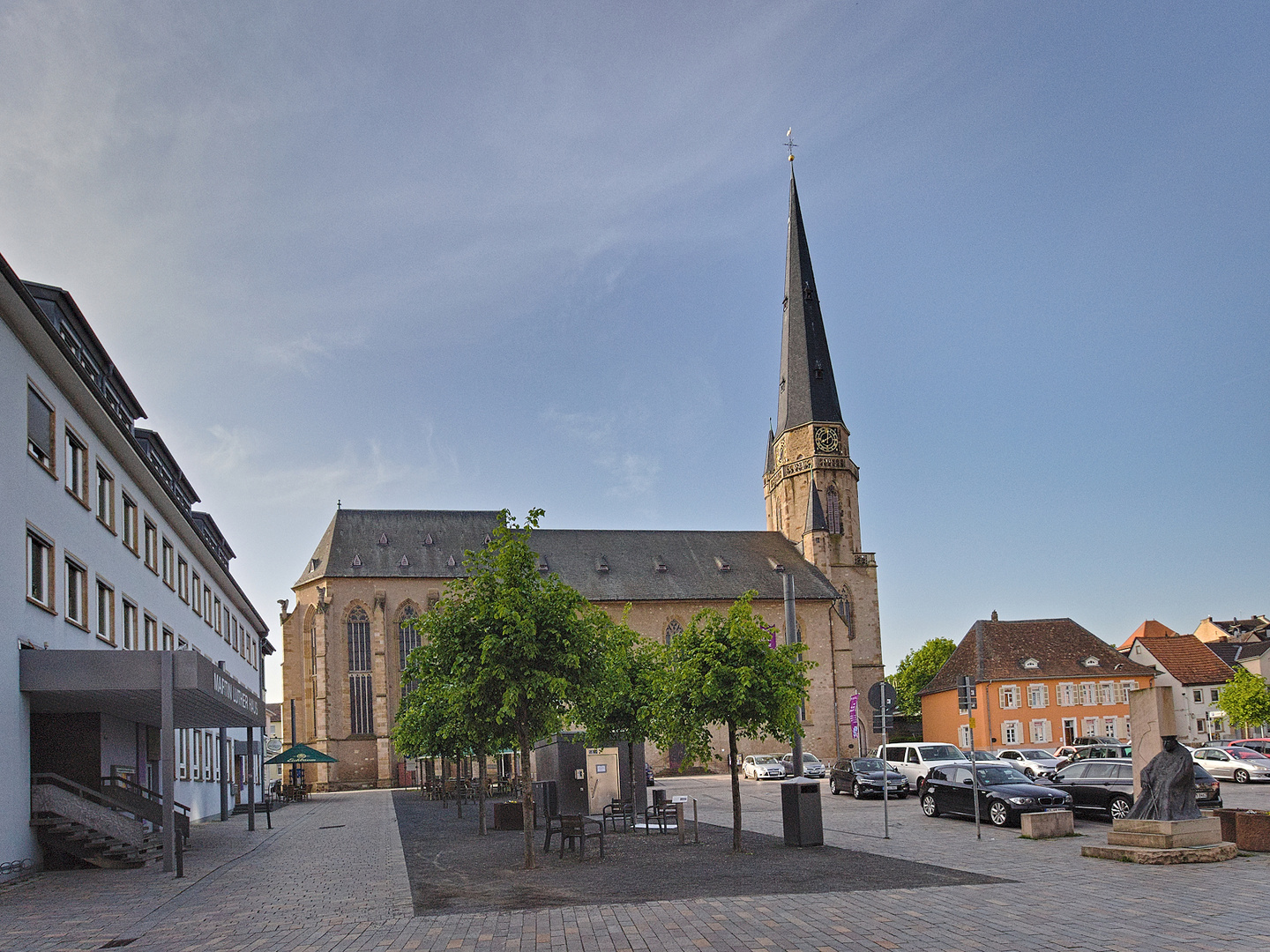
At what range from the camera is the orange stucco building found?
67438 mm

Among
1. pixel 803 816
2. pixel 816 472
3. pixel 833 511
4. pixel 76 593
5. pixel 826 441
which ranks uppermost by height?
pixel 826 441

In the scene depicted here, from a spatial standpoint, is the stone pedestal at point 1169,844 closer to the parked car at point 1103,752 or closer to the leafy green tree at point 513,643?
the leafy green tree at point 513,643

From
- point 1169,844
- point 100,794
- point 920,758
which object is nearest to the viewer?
point 1169,844

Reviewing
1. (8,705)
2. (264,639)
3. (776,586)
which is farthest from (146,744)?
(776,586)

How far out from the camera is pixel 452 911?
12828 millimetres

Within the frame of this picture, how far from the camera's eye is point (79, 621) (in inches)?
865

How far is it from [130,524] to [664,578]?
49.1 metres

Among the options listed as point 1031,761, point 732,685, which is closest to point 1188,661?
point 1031,761

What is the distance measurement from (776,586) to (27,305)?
60.7 m

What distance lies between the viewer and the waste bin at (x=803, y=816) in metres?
19.0

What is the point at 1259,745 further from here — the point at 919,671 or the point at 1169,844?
the point at 919,671

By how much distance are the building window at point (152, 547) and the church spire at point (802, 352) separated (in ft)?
182

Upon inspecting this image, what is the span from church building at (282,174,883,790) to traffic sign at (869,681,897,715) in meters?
37.9

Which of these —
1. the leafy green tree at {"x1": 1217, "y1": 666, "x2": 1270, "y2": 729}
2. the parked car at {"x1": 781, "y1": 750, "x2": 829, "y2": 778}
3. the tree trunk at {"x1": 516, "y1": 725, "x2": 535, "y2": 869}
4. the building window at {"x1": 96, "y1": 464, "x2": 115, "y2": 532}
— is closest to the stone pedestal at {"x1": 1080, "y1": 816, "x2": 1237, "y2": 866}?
the tree trunk at {"x1": 516, "y1": 725, "x2": 535, "y2": 869}
